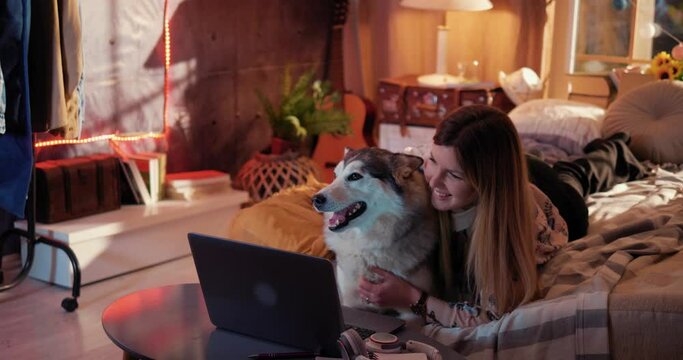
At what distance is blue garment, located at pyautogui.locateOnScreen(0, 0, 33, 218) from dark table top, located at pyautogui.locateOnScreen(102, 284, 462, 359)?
133cm

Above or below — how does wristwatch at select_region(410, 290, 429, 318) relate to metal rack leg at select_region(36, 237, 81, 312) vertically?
above

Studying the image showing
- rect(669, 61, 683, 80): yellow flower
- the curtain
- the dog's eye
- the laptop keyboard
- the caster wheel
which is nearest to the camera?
the laptop keyboard

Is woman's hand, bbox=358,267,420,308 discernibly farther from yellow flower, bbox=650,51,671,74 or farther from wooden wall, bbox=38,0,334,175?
yellow flower, bbox=650,51,671,74

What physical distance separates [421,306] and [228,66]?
9.31 feet

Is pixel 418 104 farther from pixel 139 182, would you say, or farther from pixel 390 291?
pixel 390 291

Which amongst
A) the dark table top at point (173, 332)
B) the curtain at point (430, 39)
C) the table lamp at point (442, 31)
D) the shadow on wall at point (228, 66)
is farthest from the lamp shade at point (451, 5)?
the dark table top at point (173, 332)

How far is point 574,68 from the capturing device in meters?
4.53

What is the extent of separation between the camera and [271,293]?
1555 millimetres

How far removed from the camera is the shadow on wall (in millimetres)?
4219

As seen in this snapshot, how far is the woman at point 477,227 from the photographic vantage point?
5.96 ft

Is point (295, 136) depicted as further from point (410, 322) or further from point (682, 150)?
point (410, 322)

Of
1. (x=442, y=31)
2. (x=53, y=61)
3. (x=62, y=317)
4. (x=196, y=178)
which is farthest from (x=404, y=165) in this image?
(x=442, y=31)

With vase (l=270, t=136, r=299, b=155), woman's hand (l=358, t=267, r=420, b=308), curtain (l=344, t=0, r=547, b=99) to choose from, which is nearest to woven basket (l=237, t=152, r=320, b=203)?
vase (l=270, t=136, r=299, b=155)

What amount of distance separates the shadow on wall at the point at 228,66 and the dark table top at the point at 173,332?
8.04 feet
